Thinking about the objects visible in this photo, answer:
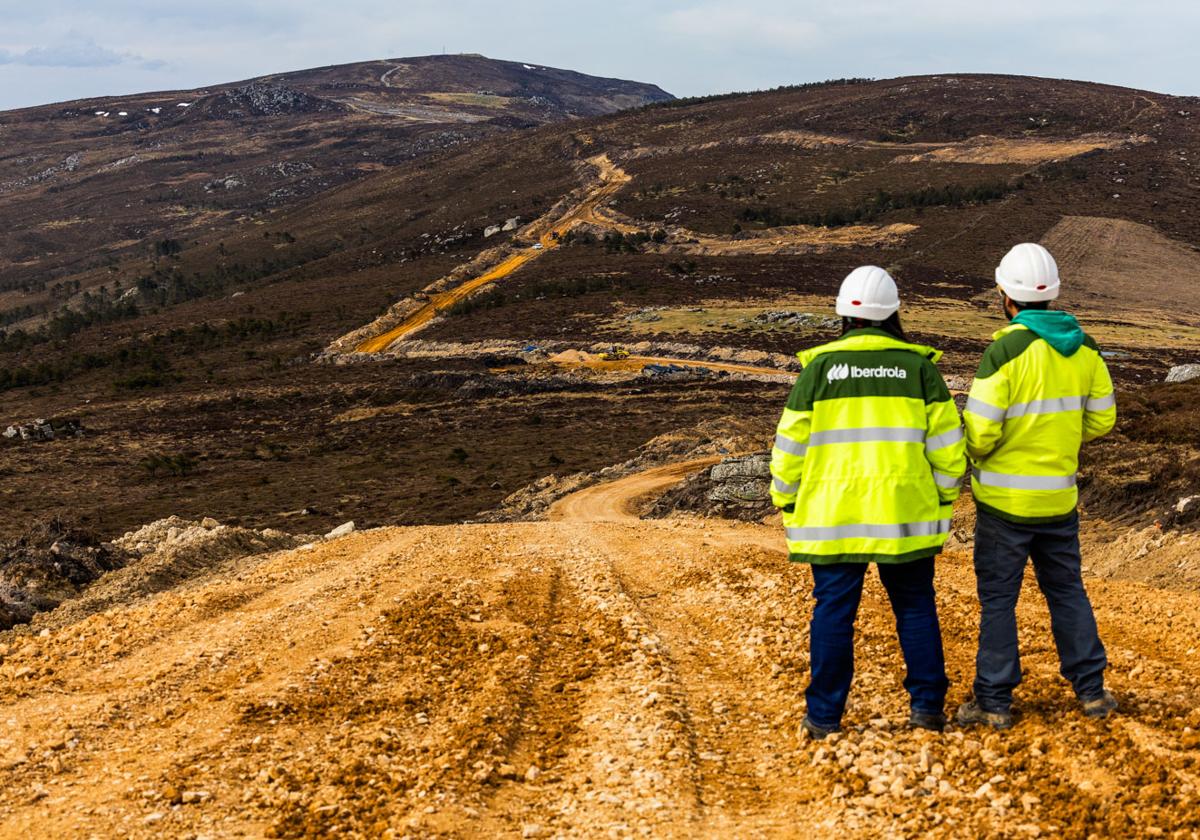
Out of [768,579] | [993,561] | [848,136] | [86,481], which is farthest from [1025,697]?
[848,136]

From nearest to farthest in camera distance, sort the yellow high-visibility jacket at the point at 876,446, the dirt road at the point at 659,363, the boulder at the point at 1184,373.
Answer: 1. the yellow high-visibility jacket at the point at 876,446
2. the boulder at the point at 1184,373
3. the dirt road at the point at 659,363

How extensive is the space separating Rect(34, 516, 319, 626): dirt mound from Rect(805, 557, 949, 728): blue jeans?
12138 millimetres

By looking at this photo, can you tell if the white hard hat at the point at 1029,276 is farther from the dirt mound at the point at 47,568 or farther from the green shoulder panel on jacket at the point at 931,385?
the dirt mound at the point at 47,568

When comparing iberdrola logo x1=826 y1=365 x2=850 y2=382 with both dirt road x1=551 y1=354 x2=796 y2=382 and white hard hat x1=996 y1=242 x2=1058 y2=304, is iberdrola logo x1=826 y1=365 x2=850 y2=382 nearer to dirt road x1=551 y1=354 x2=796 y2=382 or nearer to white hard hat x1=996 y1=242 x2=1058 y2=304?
white hard hat x1=996 y1=242 x2=1058 y2=304

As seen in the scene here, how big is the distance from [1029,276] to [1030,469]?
1123mm

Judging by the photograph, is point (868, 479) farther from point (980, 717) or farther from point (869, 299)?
point (980, 717)

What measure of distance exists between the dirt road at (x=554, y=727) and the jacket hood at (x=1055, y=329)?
6.96 feet

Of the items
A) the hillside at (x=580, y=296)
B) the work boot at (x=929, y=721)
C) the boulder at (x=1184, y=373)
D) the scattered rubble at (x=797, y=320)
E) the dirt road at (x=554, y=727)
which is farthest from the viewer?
the scattered rubble at (x=797, y=320)

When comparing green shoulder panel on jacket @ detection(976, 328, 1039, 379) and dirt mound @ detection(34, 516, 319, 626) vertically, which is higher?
green shoulder panel on jacket @ detection(976, 328, 1039, 379)

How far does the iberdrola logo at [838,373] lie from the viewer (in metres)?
5.36

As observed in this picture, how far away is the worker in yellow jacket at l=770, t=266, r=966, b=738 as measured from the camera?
534 cm

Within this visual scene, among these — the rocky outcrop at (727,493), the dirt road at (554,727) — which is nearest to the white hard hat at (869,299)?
the dirt road at (554,727)

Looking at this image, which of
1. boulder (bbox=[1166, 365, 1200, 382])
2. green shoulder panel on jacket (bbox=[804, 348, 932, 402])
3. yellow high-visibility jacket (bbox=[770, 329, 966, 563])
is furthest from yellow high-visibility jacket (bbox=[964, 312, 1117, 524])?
boulder (bbox=[1166, 365, 1200, 382])

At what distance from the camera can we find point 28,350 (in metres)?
88.9
